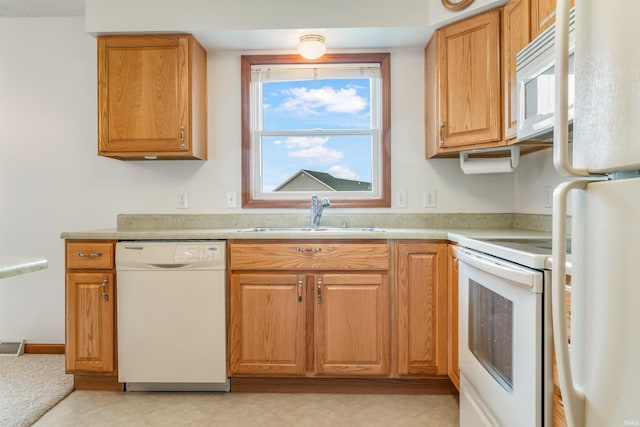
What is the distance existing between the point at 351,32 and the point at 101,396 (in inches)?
104

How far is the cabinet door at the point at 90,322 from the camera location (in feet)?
6.94

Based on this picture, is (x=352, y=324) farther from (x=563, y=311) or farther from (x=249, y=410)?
(x=563, y=311)

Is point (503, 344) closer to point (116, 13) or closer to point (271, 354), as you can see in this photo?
point (271, 354)

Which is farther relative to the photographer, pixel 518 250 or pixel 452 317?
pixel 452 317

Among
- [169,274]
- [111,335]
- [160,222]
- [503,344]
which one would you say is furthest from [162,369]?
[503,344]

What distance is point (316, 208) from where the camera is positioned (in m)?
2.49

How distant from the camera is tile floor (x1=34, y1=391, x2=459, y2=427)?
188 cm

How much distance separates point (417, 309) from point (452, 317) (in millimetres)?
187

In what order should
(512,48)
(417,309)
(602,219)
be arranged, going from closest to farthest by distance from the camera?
(602,219)
(512,48)
(417,309)

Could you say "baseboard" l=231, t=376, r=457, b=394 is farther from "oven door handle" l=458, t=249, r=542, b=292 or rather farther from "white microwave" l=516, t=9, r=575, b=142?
"white microwave" l=516, t=9, r=575, b=142

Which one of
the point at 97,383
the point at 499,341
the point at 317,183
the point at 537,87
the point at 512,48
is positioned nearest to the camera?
the point at 499,341

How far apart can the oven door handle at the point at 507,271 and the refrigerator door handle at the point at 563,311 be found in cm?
40

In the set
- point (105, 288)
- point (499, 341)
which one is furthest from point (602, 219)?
point (105, 288)

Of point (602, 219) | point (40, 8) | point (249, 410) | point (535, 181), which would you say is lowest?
point (249, 410)
